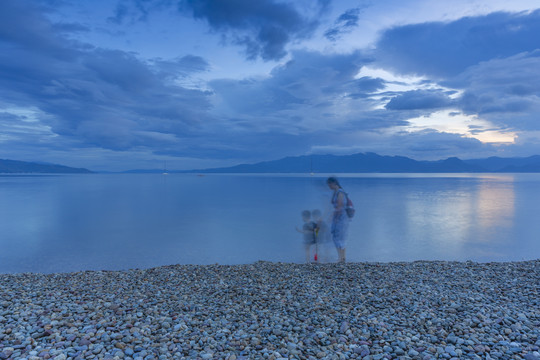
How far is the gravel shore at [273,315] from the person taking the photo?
14.9 ft

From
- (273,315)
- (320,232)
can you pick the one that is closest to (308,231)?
(320,232)

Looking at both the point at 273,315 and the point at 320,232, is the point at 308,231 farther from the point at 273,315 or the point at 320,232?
the point at 273,315

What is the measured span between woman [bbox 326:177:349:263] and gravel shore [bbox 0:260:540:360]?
1615mm

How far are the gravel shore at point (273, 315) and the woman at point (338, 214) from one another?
1.62 m

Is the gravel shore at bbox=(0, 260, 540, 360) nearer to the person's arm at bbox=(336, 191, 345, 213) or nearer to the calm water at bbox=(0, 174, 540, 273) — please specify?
the person's arm at bbox=(336, 191, 345, 213)

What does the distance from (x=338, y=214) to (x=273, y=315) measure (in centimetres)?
497

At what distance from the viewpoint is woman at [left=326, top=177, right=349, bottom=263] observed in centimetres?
1001

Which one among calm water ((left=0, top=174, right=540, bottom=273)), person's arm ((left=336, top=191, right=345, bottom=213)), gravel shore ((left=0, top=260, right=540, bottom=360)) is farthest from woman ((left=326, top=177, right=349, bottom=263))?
gravel shore ((left=0, top=260, right=540, bottom=360))

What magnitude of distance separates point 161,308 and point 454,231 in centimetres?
1863

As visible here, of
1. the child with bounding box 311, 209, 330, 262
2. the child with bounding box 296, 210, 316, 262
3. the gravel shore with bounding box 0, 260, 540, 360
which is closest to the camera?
the gravel shore with bounding box 0, 260, 540, 360

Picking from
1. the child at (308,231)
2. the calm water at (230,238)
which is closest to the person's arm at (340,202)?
the calm water at (230,238)

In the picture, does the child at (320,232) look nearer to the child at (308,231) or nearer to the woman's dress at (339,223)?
the child at (308,231)

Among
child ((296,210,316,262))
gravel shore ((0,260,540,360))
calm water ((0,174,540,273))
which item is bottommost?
calm water ((0,174,540,273))

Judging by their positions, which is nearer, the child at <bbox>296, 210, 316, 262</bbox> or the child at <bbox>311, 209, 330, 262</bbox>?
the child at <bbox>311, 209, 330, 262</bbox>
